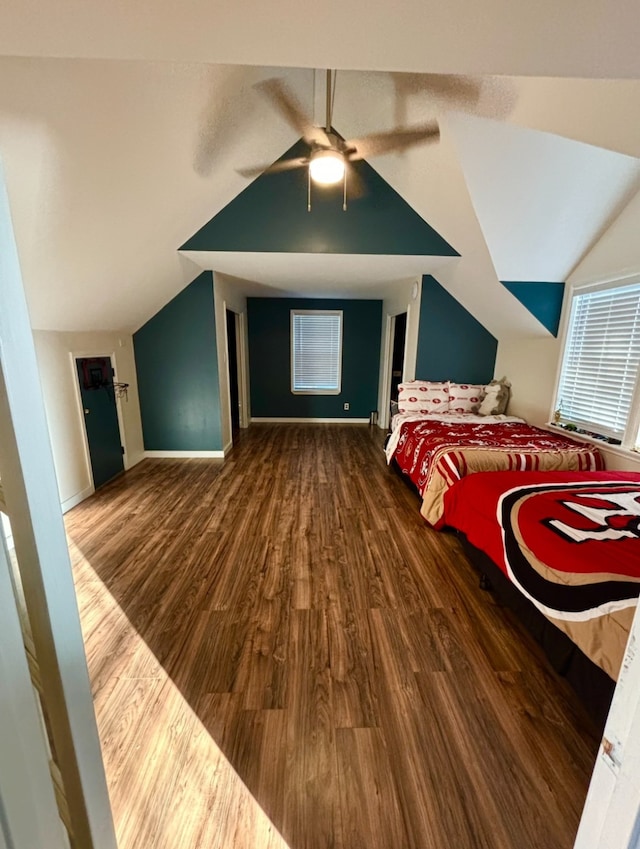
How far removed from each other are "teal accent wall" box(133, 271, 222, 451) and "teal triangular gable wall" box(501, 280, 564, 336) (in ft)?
10.4

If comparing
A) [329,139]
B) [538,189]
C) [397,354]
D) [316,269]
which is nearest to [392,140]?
[329,139]

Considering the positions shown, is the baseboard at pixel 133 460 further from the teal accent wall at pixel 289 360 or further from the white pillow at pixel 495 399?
the white pillow at pixel 495 399

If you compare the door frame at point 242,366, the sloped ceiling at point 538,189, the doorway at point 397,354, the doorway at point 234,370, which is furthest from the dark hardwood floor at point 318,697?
the doorway at point 397,354

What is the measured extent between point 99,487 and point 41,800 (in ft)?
11.5

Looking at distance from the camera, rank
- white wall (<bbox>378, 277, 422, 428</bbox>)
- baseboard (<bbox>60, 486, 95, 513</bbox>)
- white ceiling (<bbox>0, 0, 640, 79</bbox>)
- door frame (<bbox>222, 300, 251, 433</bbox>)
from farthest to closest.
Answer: door frame (<bbox>222, 300, 251, 433</bbox>)
white wall (<bbox>378, 277, 422, 428</bbox>)
baseboard (<bbox>60, 486, 95, 513</bbox>)
white ceiling (<bbox>0, 0, 640, 79</bbox>)

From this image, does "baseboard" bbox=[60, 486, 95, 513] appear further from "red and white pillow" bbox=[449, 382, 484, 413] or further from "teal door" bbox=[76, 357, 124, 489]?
"red and white pillow" bbox=[449, 382, 484, 413]

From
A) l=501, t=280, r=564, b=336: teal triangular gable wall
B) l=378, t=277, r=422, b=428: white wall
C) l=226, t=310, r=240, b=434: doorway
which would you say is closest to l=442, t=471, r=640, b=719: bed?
l=501, t=280, r=564, b=336: teal triangular gable wall

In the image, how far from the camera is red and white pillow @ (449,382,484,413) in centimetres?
416

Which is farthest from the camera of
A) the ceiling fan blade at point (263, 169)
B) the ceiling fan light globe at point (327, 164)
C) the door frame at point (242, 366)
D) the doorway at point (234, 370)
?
the door frame at point (242, 366)

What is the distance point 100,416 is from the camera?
139 inches

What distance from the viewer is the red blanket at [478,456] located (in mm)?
2639

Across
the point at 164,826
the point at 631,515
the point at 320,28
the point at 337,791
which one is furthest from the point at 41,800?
the point at 631,515

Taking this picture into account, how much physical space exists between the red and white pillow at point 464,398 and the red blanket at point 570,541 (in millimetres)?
2010

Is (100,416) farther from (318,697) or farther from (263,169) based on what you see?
(318,697)
